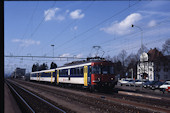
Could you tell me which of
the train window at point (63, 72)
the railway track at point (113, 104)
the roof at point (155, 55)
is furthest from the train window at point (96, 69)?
the roof at point (155, 55)

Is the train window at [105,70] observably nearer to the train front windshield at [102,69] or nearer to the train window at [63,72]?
the train front windshield at [102,69]

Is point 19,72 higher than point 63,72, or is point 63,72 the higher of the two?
point 63,72

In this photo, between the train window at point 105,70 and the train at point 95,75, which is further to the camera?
the train window at point 105,70

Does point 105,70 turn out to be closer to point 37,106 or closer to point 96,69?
point 96,69

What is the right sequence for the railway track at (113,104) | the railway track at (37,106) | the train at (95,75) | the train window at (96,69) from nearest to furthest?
1. the railway track at (113,104)
2. the railway track at (37,106)
3. the train at (95,75)
4. the train window at (96,69)

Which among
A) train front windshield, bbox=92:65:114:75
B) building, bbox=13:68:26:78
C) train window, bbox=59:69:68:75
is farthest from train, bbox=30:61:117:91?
building, bbox=13:68:26:78

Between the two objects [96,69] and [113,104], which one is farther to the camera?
[96,69]

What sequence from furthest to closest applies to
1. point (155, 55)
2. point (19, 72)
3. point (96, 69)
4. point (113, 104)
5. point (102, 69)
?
point (19, 72)
point (155, 55)
point (102, 69)
point (96, 69)
point (113, 104)

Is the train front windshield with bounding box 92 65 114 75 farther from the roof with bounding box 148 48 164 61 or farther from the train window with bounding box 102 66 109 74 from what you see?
the roof with bounding box 148 48 164 61

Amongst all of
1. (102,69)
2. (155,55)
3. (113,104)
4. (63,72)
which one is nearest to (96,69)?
(102,69)

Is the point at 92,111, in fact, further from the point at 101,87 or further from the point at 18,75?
the point at 18,75

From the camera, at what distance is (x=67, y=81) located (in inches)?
1086
